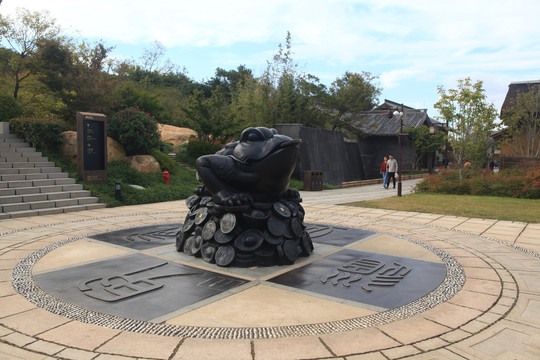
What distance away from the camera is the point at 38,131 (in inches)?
465

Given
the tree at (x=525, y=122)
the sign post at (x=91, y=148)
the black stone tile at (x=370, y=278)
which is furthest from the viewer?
the tree at (x=525, y=122)

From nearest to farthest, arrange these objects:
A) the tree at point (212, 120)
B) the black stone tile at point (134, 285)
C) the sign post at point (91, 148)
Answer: the black stone tile at point (134, 285)
the sign post at point (91, 148)
the tree at point (212, 120)

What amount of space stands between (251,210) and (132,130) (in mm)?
9713

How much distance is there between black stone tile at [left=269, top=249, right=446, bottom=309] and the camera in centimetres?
355

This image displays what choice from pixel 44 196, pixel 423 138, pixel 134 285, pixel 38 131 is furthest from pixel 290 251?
pixel 423 138

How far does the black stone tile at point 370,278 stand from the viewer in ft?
11.6

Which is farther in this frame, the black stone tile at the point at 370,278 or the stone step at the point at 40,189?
the stone step at the point at 40,189

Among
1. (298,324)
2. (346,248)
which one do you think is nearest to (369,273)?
(346,248)

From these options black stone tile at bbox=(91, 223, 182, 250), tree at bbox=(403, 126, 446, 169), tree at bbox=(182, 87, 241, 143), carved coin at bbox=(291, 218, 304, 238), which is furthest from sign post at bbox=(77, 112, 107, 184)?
tree at bbox=(403, 126, 446, 169)

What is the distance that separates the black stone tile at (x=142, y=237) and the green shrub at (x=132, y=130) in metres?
7.08

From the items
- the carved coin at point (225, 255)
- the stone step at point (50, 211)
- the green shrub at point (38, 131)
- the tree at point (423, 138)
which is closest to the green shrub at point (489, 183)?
the tree at point (423, 138)

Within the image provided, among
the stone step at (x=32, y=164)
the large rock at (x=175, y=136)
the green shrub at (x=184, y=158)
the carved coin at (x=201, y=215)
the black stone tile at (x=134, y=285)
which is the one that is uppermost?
the large rock at (x=175, y=136)

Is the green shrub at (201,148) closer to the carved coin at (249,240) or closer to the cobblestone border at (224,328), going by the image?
the carved coin at (249,240)

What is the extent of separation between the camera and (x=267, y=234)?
4.65m
